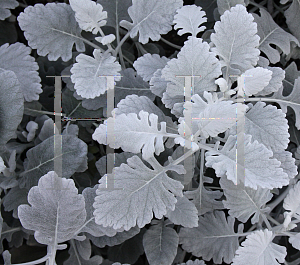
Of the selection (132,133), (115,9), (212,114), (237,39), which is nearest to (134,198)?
(132,133)

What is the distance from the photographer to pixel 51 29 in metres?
1.05

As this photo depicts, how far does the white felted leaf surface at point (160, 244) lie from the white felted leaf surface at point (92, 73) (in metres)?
0.46

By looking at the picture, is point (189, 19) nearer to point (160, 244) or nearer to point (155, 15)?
point (155, 15)

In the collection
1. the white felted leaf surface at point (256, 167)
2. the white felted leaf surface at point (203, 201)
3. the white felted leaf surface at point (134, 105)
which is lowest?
the white felted leaf surface at point (203, 201)

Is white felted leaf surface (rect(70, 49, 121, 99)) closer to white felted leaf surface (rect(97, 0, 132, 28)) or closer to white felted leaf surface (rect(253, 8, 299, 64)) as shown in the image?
white felted leaf surface (rect(97, 0, 132, 28))

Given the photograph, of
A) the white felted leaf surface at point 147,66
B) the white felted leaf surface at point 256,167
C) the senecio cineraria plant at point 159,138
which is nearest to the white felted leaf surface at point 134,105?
the senecio cineraria plant at point 159,138

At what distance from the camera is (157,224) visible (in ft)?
3.50

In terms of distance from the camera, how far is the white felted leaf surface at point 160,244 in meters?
0.98

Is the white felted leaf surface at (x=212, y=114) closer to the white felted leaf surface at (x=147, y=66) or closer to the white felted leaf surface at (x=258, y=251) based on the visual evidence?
the white felted leaf surface at (x=147, y=66)

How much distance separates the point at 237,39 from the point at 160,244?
2.07ft

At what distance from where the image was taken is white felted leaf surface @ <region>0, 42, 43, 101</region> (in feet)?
3.36

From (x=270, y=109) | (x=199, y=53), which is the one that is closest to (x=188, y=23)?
(x=199, y=53)

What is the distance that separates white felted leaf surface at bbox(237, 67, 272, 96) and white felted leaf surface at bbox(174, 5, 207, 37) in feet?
0.62

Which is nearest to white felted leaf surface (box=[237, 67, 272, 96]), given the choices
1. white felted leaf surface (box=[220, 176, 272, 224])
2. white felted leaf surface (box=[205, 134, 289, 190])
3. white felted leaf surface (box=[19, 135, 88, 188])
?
white felted leaf surface (box=[205, 134, 289, 190])
